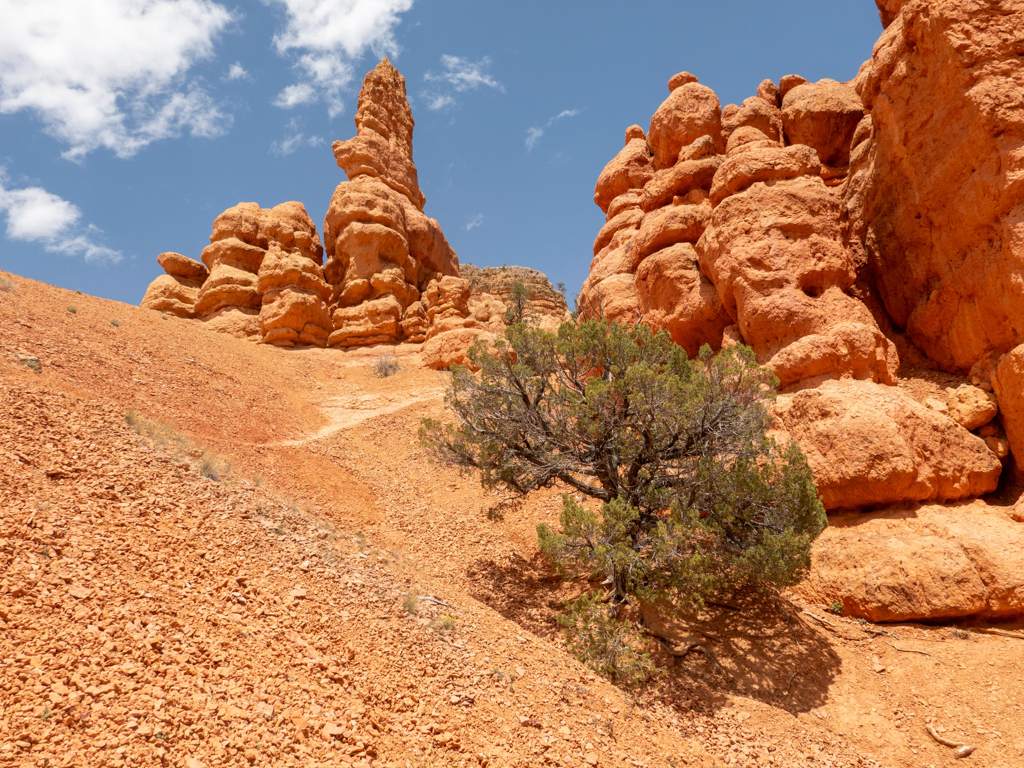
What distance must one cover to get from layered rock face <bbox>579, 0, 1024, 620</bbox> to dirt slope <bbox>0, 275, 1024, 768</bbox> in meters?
1.90

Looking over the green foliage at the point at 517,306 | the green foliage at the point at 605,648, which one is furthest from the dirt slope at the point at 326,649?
the green foliage at the point at 517,306

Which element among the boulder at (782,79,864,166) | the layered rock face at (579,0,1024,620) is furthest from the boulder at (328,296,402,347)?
the boulder at (782,79,864,166)

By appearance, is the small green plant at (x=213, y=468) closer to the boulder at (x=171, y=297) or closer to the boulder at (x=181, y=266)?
the boulder at (x=171, y=297)

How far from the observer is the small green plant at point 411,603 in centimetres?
750

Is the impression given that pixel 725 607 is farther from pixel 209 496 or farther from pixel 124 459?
pixel 124 459

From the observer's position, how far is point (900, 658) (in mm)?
9023

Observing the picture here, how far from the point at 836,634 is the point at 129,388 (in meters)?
17.1

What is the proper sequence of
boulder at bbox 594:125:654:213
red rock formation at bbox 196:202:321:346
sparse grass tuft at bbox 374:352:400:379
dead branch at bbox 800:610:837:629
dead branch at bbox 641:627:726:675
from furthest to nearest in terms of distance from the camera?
red rock formation at bbox 196:202:321:346 → sparse grass tuft at bbox 374:352:400:379 → boulder at bbox 594:125:654:213 → dead branch at bbox 800:610:837:629 → dead branch at bbox 641:627:726:675

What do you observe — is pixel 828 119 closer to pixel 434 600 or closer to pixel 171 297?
pixel 434 600

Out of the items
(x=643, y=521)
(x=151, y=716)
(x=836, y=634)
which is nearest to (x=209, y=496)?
(x=151, y=716)

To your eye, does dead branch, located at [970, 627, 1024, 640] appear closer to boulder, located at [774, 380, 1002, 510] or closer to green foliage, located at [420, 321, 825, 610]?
boulder, located at [774, 380, 1002, 510]

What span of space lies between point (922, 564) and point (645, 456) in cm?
510

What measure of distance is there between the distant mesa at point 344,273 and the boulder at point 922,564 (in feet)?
58.0

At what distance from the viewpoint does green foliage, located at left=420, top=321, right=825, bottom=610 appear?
895cm
